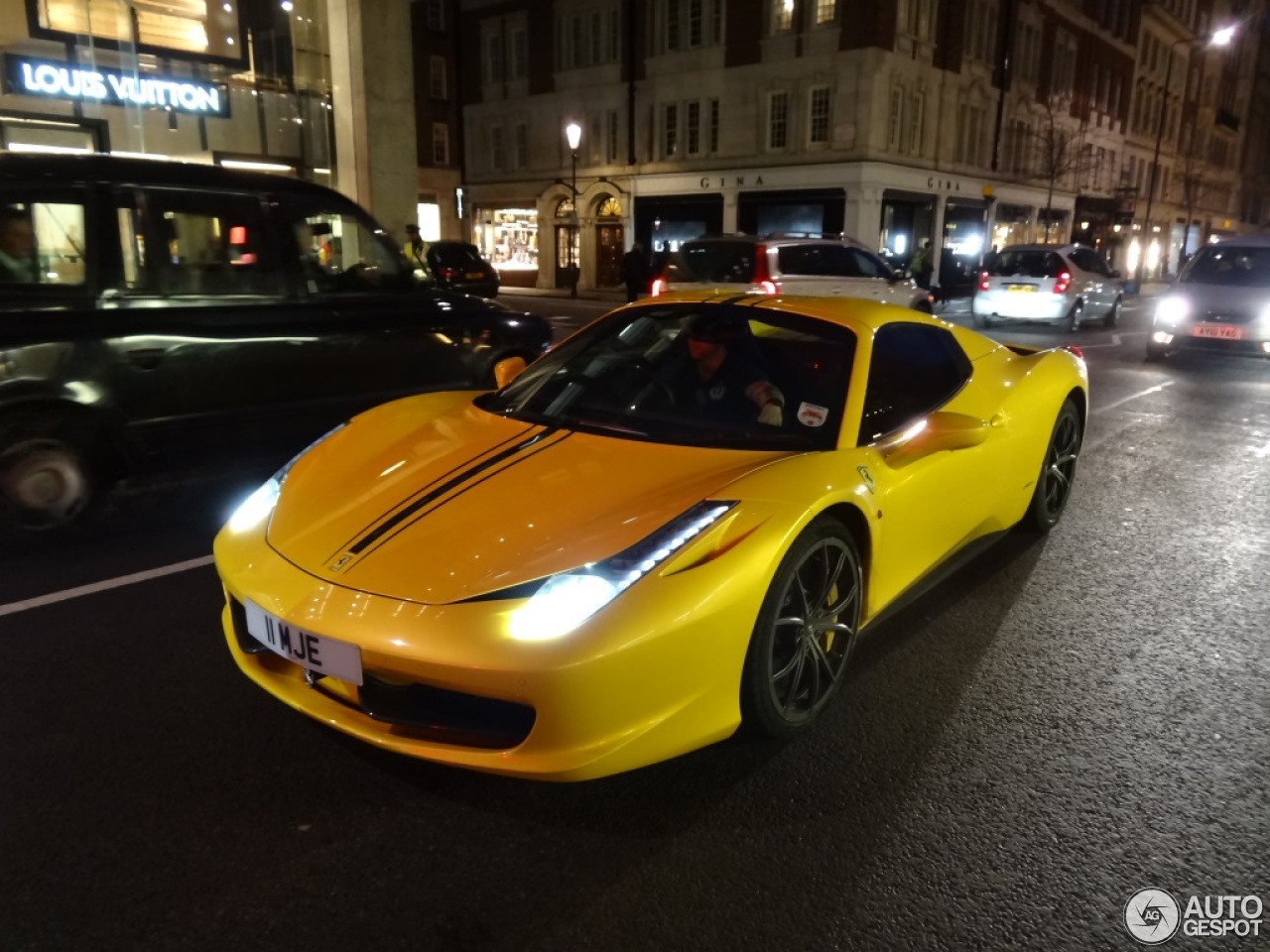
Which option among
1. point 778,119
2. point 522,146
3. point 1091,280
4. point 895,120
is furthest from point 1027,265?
point 522,146

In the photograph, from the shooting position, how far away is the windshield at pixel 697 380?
11.1ft

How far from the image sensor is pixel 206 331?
5.16 meters

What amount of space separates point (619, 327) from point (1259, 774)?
9.40 feet

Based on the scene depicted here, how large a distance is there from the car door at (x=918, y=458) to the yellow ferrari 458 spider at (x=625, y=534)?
0.04 ft

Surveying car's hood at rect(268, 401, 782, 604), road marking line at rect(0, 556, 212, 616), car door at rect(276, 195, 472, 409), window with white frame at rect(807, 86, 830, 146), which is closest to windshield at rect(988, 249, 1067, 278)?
window with white frame at rect(807, 86, 830, 146)

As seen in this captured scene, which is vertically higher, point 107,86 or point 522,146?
point 522,146

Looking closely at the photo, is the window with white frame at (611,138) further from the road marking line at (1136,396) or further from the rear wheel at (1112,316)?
the road marking line at (1136,396)

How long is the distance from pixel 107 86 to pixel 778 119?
67.7ft

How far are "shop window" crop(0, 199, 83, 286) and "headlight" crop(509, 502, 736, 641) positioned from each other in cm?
378

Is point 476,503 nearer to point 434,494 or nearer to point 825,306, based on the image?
point 434,494

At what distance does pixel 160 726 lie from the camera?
3.01 metres

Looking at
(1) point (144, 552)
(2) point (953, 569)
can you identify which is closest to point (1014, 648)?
(2) point (953, 569)

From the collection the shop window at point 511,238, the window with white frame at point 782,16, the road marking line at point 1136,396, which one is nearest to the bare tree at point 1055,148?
the window with white frame at point 782,16

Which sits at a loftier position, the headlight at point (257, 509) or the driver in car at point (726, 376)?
the driver in car at point (726, 376)
